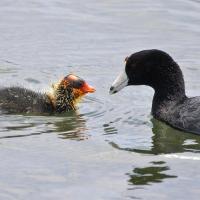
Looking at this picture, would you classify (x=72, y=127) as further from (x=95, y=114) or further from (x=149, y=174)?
(x=149, y=174)

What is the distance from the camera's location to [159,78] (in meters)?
11.8

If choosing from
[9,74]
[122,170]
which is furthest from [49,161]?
[9,74]

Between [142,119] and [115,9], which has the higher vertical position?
[115,9]

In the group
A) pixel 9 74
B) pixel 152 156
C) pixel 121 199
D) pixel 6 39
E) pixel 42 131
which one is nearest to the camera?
pixel 121 199

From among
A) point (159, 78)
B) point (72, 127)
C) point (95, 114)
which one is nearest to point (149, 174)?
point (72, 127)

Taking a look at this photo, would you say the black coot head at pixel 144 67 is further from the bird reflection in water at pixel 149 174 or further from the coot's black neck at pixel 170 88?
the bird reflection in water at pixel 149 174

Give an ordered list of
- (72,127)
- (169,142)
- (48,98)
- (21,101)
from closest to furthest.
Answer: (169,142), (72,127), (21,101), (48,98)

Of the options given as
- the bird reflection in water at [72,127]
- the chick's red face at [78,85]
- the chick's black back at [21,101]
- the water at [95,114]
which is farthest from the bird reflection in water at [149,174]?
the chick's red face at [78,85]

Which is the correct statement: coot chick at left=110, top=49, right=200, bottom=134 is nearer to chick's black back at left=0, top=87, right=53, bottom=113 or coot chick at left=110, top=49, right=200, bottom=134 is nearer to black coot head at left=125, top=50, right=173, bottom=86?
black coot head at left=125, top=50, right=173, bottom=86

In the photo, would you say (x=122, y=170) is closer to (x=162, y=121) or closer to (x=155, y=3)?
(x=162, y=121)

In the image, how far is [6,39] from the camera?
15414 mm

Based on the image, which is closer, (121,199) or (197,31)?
(121,199)

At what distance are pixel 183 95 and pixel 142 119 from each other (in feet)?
2.05

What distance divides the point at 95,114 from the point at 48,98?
72cm
